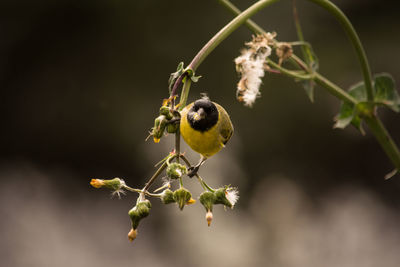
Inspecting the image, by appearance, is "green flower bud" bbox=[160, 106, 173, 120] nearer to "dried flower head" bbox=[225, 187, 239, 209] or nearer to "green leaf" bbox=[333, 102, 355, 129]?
"dried flower head" bbox=[225, 187, 239, 209]

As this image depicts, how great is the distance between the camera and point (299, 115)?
11.6 feet

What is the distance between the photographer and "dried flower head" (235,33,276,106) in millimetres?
930

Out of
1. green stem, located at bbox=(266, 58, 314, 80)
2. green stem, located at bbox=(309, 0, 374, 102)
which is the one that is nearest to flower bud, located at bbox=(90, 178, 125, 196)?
green stem, located at bbox=(266, 58, 314, 80)

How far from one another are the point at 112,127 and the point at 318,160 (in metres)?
1.67

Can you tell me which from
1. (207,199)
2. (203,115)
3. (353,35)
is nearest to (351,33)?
(353,35)

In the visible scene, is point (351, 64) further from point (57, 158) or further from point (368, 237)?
point (57, 158)

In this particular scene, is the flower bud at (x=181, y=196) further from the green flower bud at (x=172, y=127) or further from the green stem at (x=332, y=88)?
the green stem at (x=332, y=88)

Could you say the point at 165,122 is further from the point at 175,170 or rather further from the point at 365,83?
the point at 365,83

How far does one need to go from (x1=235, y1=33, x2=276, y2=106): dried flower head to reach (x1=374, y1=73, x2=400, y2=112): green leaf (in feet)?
0.89

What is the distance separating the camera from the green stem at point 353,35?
89cm

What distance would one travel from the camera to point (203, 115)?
0.95 m

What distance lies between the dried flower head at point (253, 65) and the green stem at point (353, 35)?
0.13 m

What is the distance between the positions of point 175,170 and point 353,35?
1.56 ft

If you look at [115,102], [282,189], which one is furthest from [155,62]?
[282,189]
